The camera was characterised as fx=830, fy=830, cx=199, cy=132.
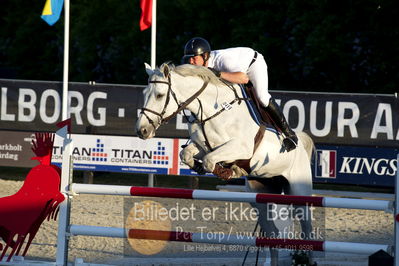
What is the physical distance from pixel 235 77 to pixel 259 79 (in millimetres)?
248

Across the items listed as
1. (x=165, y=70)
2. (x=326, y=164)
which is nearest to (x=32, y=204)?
(x=165, y=70)

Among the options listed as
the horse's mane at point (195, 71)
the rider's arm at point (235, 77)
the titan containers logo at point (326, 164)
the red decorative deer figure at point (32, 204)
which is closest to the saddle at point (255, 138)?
the rider's arm at point (235, 77)

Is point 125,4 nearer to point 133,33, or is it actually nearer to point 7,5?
point 133,33

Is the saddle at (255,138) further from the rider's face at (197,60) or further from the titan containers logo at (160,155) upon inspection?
the titan containers logo at (160,155)

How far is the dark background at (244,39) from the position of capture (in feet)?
55.2

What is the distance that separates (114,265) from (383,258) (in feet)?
9.93

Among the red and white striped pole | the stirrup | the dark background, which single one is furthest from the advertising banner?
the red and white striped pole

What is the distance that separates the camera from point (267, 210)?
25.6 ft

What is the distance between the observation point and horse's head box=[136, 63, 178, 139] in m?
6.78

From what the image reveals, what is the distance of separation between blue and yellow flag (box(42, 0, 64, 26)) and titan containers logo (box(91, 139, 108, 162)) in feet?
7.67

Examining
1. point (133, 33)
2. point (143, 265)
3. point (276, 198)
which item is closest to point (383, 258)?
point (276, 198)

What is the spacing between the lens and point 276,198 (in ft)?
21.8

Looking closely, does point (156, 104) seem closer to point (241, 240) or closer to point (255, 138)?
Answer: point (255, 138)

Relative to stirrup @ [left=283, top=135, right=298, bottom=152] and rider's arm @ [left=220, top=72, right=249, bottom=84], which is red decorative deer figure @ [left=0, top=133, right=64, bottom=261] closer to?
rider's arm @ [left=220, top=72, right=249, bottom=84]
